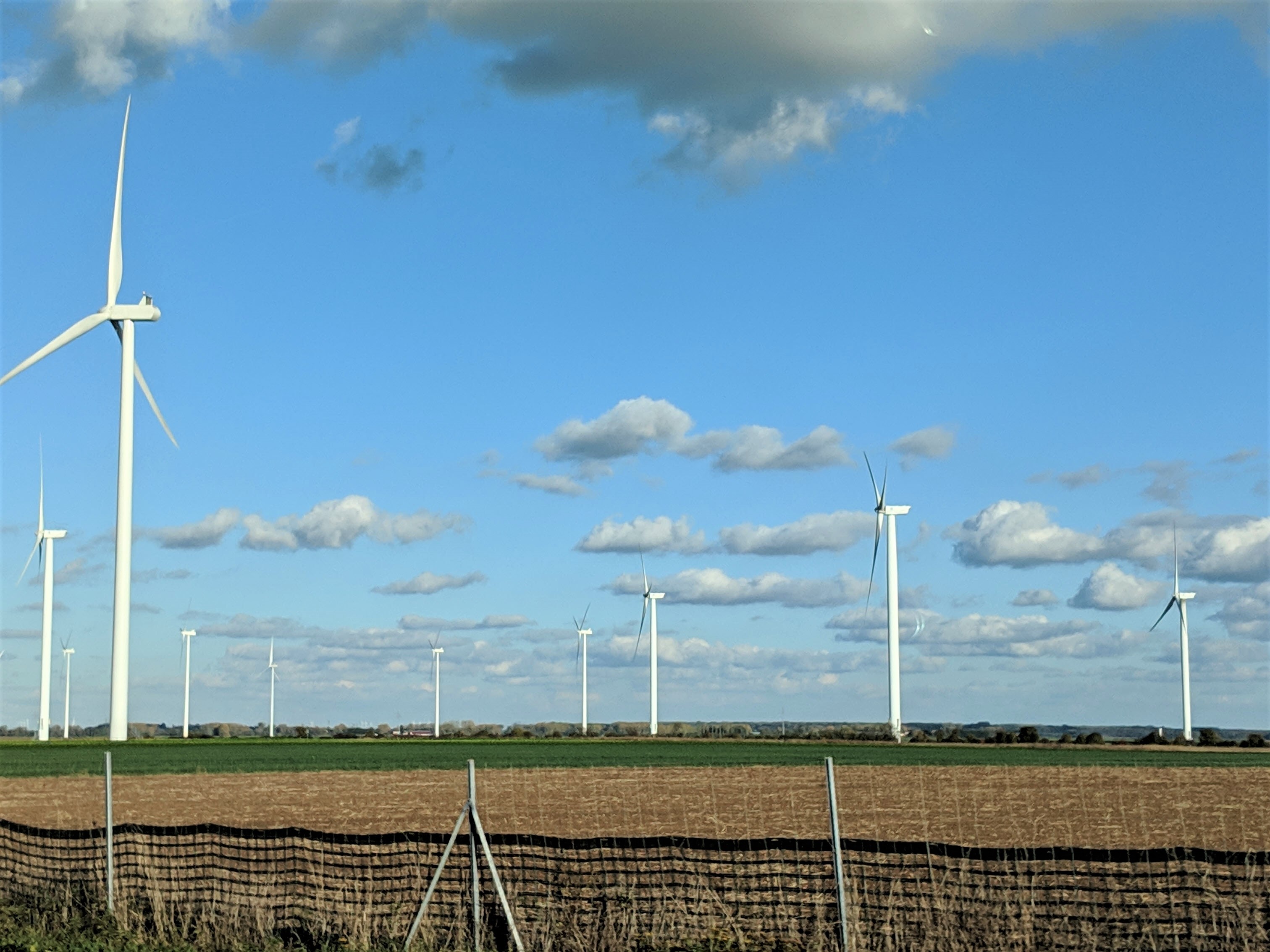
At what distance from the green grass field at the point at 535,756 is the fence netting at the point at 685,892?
5171cm

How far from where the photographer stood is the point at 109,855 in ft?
70.4

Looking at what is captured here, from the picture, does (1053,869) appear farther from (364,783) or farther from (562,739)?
(562,739)

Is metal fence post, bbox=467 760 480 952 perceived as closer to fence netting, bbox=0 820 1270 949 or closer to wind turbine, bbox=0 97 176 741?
fence netting, bbox=0 820 1270 949

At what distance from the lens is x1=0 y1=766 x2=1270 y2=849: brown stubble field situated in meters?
36.0

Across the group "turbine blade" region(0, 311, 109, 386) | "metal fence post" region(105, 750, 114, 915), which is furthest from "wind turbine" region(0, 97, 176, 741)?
"metal fence post" region(105, 750, 114, 915)

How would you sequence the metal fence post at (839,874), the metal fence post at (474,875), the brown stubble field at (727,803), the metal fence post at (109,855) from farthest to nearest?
the brown stubble field at (727,803) < the metal fence post at (109,855) < the metal fence post at (474,875) < the metal fence post at (839,874)

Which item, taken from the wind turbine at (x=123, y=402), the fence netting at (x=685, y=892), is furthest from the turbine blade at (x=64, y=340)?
the fence netting at (x=685, y=892)

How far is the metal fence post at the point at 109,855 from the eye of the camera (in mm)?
21312

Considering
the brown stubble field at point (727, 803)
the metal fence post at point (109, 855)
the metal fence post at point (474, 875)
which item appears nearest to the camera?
the metal fence post at point (474, 875)

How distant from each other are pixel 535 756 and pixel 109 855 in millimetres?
76768

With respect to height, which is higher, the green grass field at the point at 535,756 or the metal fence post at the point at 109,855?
the metal fence post at the point at 109,855

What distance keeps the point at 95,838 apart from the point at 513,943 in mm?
8354

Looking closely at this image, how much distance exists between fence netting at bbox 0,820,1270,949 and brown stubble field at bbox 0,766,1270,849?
12703mm

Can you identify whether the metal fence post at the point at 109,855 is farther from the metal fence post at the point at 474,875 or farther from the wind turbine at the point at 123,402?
the wind turbine at the point at 123,402
